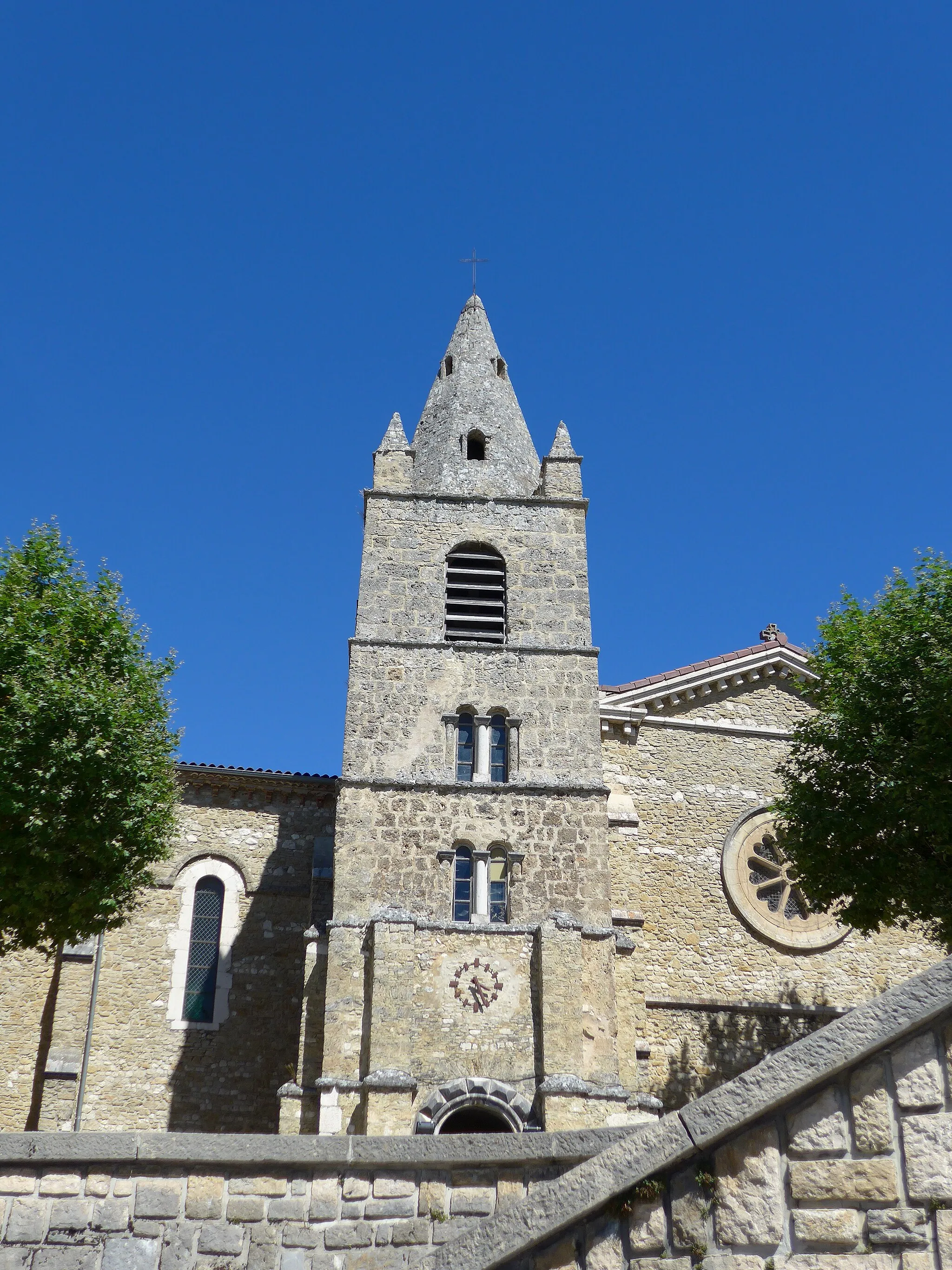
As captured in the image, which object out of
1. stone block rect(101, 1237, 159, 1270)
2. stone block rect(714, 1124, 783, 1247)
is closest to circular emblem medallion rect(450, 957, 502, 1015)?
stone block rect(101, 1237, 159, 1270)

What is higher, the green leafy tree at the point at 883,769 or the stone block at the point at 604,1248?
the green leafy tree at the point at 883,769

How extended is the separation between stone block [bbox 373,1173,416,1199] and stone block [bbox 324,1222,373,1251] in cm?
23

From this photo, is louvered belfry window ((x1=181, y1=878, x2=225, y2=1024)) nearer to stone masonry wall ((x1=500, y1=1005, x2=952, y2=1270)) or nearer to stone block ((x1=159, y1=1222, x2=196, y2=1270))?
stone block ((x1=159, y1=1222, x2=196, y2=1270))

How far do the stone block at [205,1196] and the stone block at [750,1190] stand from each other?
4.13 m

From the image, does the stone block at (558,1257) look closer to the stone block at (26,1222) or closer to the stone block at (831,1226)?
the stone block at (831,1226)

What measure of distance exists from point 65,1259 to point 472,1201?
2.93 m

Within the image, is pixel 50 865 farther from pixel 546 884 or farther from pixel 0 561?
pixel 546 884

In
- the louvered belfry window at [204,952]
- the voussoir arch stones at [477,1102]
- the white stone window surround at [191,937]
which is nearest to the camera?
the voussoir arch stones at [477,1102]

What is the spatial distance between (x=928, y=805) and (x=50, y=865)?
39.3 feet

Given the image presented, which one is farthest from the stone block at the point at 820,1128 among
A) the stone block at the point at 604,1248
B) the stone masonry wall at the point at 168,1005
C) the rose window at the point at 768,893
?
the stone masonry wall at the point at 168,1005

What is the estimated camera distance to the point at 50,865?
55.3 ft

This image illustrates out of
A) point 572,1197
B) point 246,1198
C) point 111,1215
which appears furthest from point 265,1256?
point 572,1197

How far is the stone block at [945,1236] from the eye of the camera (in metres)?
6.30

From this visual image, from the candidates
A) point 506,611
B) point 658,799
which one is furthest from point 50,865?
point 658,799
